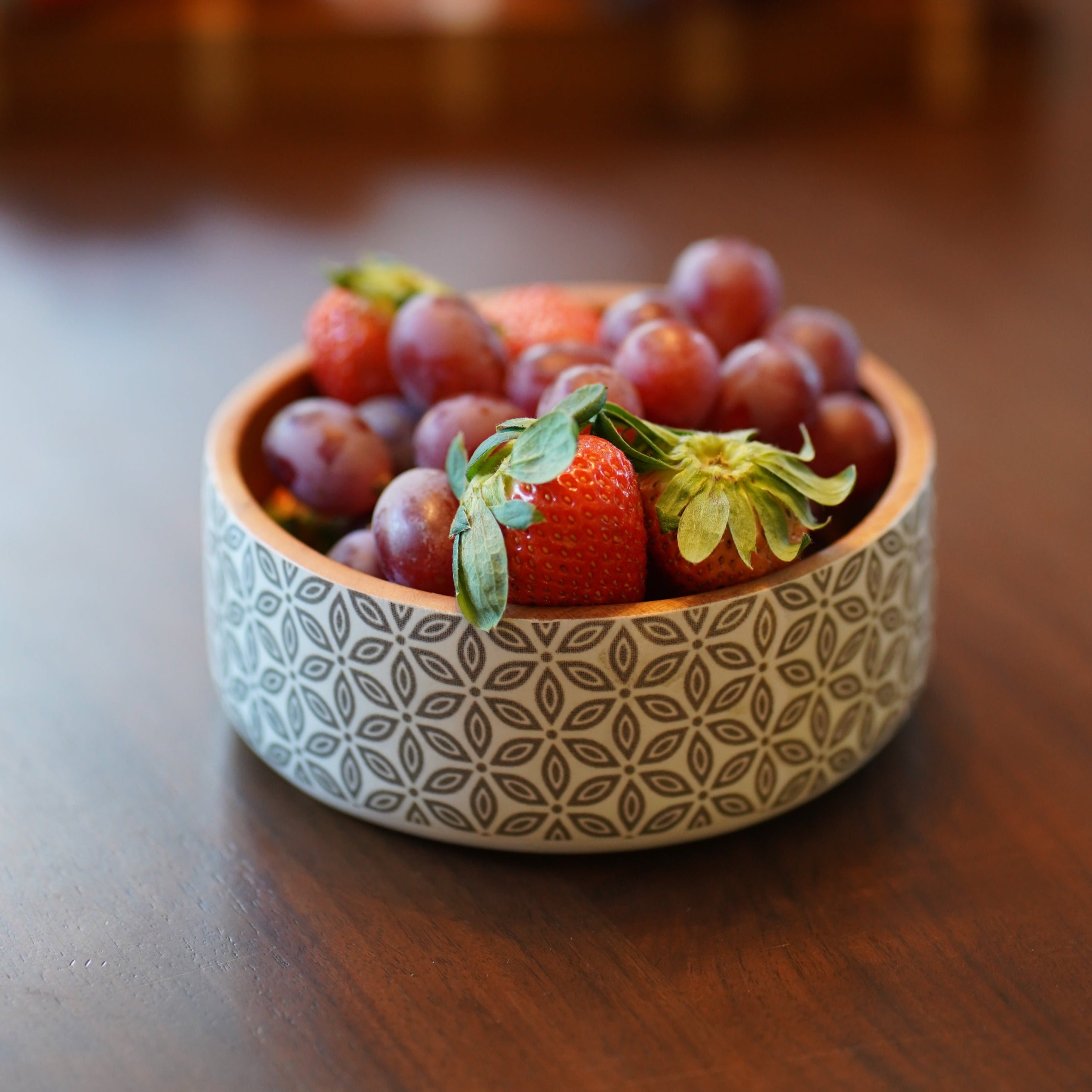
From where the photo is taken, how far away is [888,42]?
1.81m

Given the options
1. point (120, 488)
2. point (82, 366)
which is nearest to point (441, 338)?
point (120, 488)

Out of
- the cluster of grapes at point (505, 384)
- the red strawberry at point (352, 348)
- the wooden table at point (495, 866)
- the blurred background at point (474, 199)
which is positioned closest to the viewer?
the wooden table at point (495, 866)

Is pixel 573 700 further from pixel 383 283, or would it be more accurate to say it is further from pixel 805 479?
pixel 383 283

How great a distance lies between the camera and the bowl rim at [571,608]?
49 centimetres

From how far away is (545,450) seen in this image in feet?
1.52

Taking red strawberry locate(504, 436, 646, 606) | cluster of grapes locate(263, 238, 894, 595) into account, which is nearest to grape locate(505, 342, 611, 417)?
cluster of grapes locate(263, 238, 894, 595)

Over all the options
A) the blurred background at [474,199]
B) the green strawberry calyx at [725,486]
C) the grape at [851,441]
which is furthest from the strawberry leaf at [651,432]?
the blurred background at [474,199]

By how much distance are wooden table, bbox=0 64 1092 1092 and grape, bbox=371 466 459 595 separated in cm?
11

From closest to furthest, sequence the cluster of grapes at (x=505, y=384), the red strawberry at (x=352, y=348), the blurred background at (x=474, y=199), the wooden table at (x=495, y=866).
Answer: the wooden table at (x=495, y=866), the cluster of grapes at (x=505, y=384), the red strawberry at (x=352, y=348), the blurred background at (x=474, y=199)

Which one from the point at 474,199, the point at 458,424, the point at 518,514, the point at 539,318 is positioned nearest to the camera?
the point at 518,514

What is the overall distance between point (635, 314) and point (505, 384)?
0.25 ft

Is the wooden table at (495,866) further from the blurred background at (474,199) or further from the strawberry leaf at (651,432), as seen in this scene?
the strawberry leaf at (651,432)

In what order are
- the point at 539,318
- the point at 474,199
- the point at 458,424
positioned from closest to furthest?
the point at 458,424
the point at 539,318
the point at 474,199

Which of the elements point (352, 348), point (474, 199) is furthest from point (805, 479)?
point (474, 199)
